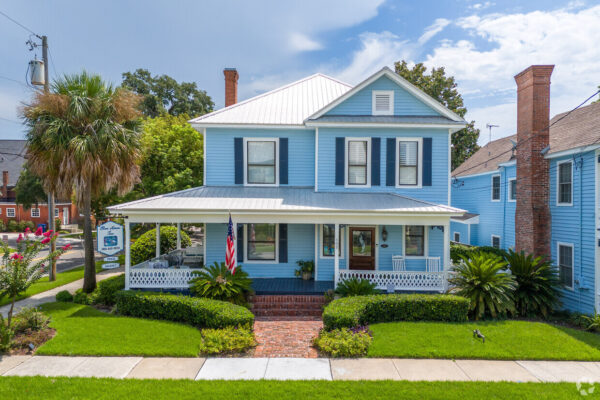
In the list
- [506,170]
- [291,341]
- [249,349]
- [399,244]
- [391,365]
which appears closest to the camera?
[391,365]

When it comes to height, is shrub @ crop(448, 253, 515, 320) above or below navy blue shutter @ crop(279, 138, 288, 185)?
below

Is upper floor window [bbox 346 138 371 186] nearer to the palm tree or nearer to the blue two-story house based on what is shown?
the blue two-story house

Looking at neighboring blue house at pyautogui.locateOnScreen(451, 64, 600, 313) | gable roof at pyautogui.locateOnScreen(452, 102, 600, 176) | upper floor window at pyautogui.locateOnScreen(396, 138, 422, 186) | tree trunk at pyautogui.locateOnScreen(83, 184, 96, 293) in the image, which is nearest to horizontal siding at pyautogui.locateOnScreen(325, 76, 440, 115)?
upper floor window at pyautogui.locateOnScreen(396, 138, 422, 186)

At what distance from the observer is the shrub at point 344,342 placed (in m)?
7.62

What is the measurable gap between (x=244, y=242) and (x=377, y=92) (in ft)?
27.3

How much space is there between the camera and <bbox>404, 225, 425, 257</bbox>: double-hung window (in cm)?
1324

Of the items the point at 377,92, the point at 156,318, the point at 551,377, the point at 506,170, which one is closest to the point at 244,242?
the point at 156,318

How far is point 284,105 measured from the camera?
50.1 ft

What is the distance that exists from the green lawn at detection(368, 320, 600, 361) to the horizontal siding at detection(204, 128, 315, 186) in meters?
7.09

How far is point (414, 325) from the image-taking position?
30.0 ft

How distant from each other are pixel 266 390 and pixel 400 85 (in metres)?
12.2

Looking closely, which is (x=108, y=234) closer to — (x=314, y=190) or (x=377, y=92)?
(x=314, y=190)

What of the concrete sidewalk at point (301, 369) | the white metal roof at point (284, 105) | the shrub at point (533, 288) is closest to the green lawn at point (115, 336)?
the concrete sidewalk at point (301, 369)

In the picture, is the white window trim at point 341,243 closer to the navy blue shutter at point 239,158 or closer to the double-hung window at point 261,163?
the double-hung window at point 261,163
